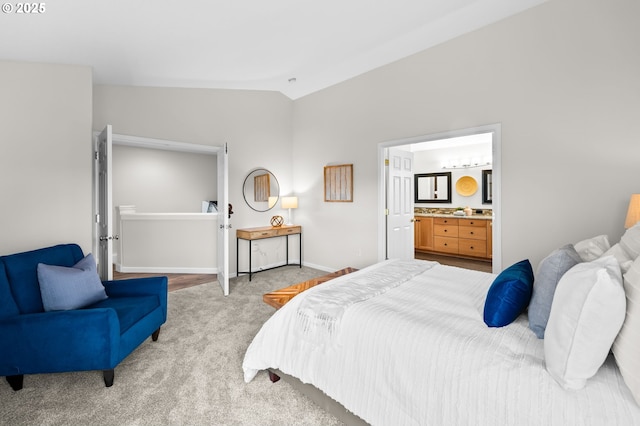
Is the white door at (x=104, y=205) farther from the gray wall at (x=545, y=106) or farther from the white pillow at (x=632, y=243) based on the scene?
the white pillow at (x=632, y=243)

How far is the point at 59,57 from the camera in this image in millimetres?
2904

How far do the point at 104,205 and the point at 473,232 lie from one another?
572 centimetres

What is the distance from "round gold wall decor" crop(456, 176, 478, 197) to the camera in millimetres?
6172

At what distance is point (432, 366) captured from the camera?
127 cm

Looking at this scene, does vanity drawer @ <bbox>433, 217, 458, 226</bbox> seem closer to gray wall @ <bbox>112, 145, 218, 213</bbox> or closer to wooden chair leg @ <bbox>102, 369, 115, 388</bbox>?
gray wall @ <bbox>112, 145, 218, 213</bbox>

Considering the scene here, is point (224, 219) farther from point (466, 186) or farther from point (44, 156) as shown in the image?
point (466, 186)

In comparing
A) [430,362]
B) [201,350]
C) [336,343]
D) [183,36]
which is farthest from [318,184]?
[430,362]

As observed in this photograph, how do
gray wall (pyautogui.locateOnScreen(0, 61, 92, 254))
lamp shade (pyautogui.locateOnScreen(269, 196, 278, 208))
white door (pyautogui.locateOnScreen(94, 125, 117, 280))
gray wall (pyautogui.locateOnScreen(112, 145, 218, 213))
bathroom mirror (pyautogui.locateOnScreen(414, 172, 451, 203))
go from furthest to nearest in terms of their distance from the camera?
bathroom mirror (pyautogui.locateOnScreen(414, 172, 451, 203)) < gray wall (pyautogui.locateOnScreen(112, 145, 218, 213)) < lamp shade (pyautogui.locateOnScreen(269, 196, 278, 208)) < white door (pyautogui.locateOnScreen(94, 125, 117, 280)) < gray wall (pyautogui.locateOnScreen(0, 61, 92, 254))

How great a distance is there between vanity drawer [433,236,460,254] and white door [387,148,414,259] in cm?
156

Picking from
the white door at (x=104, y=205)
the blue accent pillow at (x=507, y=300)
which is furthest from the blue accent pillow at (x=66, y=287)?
the blue accent pillow at (x=507, y=300)

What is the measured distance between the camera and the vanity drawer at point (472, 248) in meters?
5.44

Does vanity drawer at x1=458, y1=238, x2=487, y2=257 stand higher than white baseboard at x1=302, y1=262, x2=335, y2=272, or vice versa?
vanity drawer at x1=458, y1=238, x2=487, y2=257

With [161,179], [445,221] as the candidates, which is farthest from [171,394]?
[161,179]

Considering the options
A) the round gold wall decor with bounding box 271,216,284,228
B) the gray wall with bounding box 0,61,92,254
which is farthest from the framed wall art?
the gray wall with bounding box 0,61,92,254
